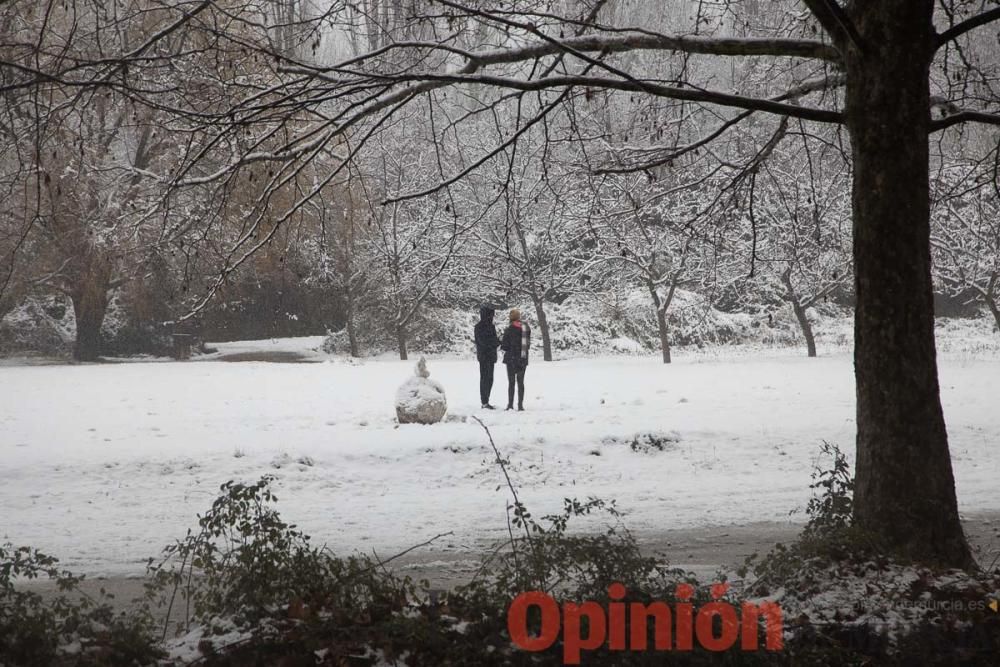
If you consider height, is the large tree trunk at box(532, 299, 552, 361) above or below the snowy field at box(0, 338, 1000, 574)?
above

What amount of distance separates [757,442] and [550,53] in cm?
790

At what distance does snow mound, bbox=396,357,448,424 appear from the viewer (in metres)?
14.0

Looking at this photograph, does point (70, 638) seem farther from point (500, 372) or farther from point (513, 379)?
point (500, 372)

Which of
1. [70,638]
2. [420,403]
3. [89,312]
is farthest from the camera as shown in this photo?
[89,312]

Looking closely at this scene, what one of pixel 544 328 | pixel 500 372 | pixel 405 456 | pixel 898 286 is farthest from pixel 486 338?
pixel 544 328

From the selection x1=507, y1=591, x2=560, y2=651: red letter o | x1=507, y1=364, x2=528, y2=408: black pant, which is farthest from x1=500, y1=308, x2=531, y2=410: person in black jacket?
x1=507, y1=591, x2=560, y2=651: red letter o

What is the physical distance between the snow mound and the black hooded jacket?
1.87 m

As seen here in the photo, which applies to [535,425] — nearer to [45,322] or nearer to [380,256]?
[380,256]

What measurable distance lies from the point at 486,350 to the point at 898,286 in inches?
437

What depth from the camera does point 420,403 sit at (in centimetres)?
1402

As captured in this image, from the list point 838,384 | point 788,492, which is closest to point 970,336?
point 838,384

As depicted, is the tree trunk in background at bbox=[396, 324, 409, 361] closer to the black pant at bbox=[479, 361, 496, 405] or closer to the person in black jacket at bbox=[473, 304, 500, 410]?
the person in black jacket at bbox=[473, 304, 500, 410]

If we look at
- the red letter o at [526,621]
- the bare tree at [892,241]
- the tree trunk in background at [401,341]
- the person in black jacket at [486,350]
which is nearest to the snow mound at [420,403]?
the person in black jacket at [486,350]

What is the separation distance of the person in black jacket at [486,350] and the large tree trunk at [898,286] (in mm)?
10696
